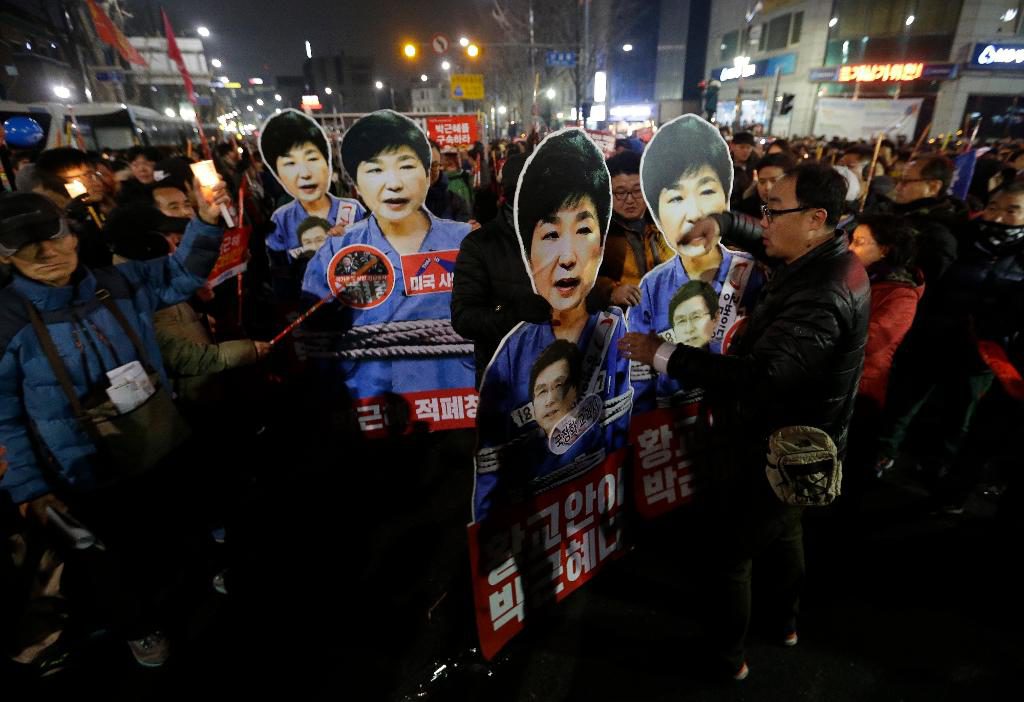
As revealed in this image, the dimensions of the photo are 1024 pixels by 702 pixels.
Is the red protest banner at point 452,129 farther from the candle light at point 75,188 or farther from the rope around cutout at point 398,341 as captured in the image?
the rope around cutout at point 398,341

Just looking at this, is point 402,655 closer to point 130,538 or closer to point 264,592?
point 264,592

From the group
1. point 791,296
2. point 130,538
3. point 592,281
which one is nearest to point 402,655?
point 130,538

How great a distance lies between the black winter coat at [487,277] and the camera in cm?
272

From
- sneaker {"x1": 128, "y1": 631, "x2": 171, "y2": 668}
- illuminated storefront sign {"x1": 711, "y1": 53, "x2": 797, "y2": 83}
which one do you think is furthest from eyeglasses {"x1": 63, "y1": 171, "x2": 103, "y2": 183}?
illuminated storefront sign {"x1": 711, "y1": 53, "x2": 797, "y2": 83}

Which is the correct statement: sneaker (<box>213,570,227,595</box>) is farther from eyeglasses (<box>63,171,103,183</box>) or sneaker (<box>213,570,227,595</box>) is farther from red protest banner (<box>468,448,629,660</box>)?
eyeglasses (<box>63,171,103,183</box>)

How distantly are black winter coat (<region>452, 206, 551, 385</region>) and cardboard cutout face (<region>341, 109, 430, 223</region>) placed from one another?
1625mm

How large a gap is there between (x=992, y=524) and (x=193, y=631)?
523 cm

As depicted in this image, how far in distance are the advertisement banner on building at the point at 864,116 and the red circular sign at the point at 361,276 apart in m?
24.7

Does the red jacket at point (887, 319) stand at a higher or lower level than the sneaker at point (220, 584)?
higher

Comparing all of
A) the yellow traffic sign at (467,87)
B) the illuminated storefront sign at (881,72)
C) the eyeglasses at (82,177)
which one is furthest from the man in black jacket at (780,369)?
the illuminated storefront sign at (881,72)

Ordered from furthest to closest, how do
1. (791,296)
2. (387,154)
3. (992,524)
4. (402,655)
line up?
(387,154) → (992,524) → (402,655) → (791,296)

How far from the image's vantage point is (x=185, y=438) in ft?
9.80

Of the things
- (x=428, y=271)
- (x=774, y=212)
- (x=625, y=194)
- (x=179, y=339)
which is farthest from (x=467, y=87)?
(x=774, y=212)

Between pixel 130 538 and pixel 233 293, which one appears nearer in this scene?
pixel 130 538
